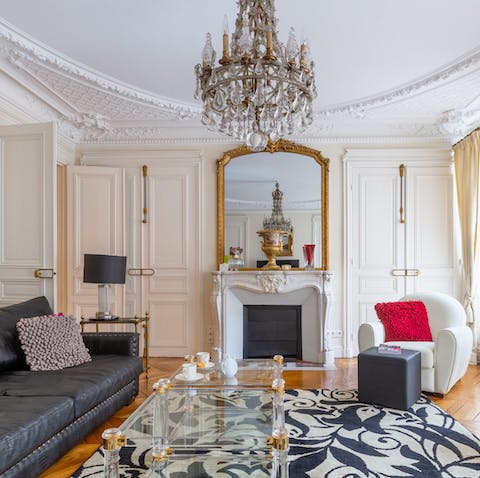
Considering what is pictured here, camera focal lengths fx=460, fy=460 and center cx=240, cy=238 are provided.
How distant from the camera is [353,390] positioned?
13.3 feet

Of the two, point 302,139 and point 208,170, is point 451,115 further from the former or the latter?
point 208,170

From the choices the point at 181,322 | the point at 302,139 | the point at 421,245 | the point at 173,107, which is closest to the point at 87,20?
the point at 173,107

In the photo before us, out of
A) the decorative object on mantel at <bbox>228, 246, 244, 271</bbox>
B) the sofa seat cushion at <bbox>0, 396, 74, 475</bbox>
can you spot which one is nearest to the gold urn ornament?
the decorative object on mantel at <bbox>228, 246, 244, 271</bbox>

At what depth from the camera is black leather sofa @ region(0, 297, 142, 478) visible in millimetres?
2176

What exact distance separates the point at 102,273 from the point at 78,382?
1.65 meters

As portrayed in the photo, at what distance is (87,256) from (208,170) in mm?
1845

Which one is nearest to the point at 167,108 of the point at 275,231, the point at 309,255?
the point at 275,231

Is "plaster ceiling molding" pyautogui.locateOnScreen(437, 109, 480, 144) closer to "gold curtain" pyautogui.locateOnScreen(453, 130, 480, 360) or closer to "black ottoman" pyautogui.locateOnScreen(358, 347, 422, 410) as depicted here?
"gold curtain" pyautogui.locateOnScreen(453, 130, 480, 360)

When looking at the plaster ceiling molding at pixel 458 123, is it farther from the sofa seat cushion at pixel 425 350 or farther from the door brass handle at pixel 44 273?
the door brass handle at pixel 44 273

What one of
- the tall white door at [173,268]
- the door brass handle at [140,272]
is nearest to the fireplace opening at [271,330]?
the tall white door at [173,268]

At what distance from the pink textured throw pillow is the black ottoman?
212cm

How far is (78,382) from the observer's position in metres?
2.84

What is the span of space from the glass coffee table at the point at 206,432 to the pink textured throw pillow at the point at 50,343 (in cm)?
77

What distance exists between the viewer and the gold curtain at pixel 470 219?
4926mm
